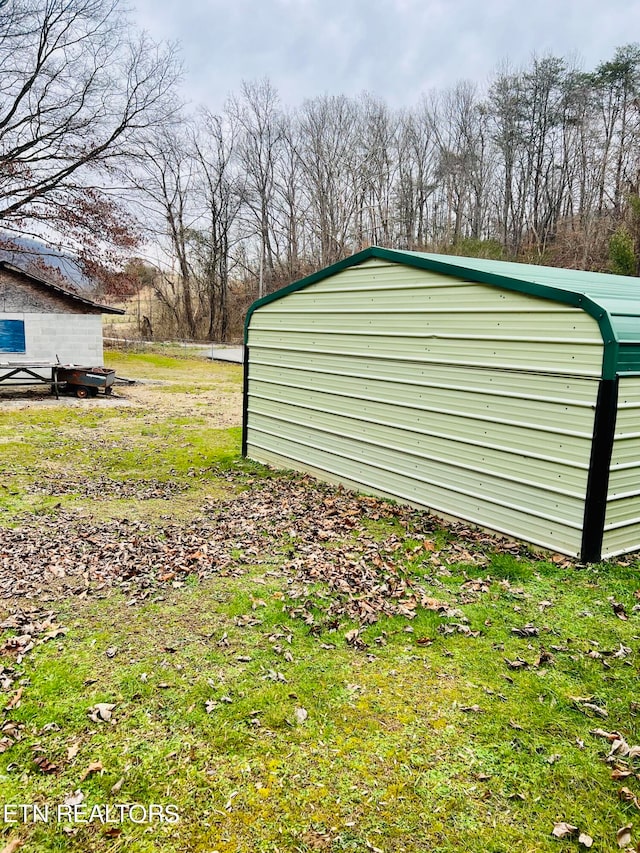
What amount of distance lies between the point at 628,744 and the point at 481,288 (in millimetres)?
4142

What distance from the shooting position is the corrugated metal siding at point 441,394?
493 centimetres

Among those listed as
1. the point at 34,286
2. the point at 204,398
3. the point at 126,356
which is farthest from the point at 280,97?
the point at 204,398

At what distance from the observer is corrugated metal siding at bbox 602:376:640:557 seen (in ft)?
15.4

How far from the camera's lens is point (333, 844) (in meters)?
2.34

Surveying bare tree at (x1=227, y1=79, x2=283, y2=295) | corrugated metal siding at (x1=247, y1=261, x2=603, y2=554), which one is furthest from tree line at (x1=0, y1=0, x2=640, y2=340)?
corrugated metal siding at (x1=247, y1=261, x2=603, y2=554)

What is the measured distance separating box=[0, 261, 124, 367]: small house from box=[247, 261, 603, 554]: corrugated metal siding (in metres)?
12.9

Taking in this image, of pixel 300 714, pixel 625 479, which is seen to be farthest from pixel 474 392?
pixel 300 714

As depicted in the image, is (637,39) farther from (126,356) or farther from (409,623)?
(409,623)

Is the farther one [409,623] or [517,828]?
[409,623]

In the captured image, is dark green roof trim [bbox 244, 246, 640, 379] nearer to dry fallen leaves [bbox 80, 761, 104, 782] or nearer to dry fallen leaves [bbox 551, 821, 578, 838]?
dry fallen leaves [bbox 551, 821, 578, 838]

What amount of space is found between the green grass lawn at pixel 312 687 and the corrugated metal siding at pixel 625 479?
0.36 metres

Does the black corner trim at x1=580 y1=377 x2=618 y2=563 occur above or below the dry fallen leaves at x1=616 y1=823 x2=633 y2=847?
above

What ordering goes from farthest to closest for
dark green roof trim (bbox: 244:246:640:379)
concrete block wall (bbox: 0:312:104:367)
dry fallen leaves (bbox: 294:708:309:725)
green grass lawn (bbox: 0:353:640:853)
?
concrete block wall (bbox: 0:312:104:367)
dark green roof trim (bbox: 244:246:640:379)
dry fallen leaves (bbox: 294:708:309:725)
green grass lawn (bbox: 0:353:640:853)

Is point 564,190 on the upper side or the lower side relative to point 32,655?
upper
